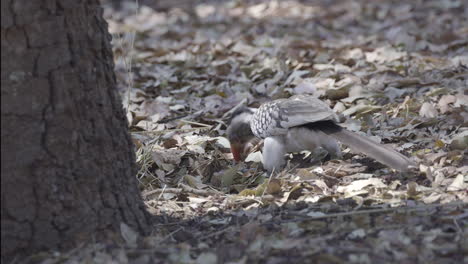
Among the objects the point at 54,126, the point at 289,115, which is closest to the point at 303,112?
the point at 289,115

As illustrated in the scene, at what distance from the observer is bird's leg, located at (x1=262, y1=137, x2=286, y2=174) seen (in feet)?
15.5

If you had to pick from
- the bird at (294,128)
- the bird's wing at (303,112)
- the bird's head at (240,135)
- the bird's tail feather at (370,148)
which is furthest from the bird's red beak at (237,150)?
the bird's tail feather at (370,148)

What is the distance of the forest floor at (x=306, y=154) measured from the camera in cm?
315

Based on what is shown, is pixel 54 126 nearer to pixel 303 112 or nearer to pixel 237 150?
pixel 303 112

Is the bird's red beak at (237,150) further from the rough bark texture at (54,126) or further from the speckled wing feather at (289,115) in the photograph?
the rough bark texture at (54,126)

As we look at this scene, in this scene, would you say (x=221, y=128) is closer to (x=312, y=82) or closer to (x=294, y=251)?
(x=312, y=82)

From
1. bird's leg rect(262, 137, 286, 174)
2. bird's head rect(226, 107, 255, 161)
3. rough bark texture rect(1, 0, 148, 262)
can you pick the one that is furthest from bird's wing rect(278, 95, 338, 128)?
rough bark texture rect(1, 0, 148, 262)

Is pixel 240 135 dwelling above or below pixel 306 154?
above

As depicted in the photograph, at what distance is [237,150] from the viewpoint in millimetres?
5105

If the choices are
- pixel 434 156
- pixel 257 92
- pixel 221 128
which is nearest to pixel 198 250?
pixel 434 156

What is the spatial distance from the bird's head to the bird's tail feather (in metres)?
0.78

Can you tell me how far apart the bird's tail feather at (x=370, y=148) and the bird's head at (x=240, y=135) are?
78 cm

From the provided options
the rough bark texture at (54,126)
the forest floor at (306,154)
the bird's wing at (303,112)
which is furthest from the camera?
the bird's wing at (303,112)

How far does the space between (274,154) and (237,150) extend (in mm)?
436
